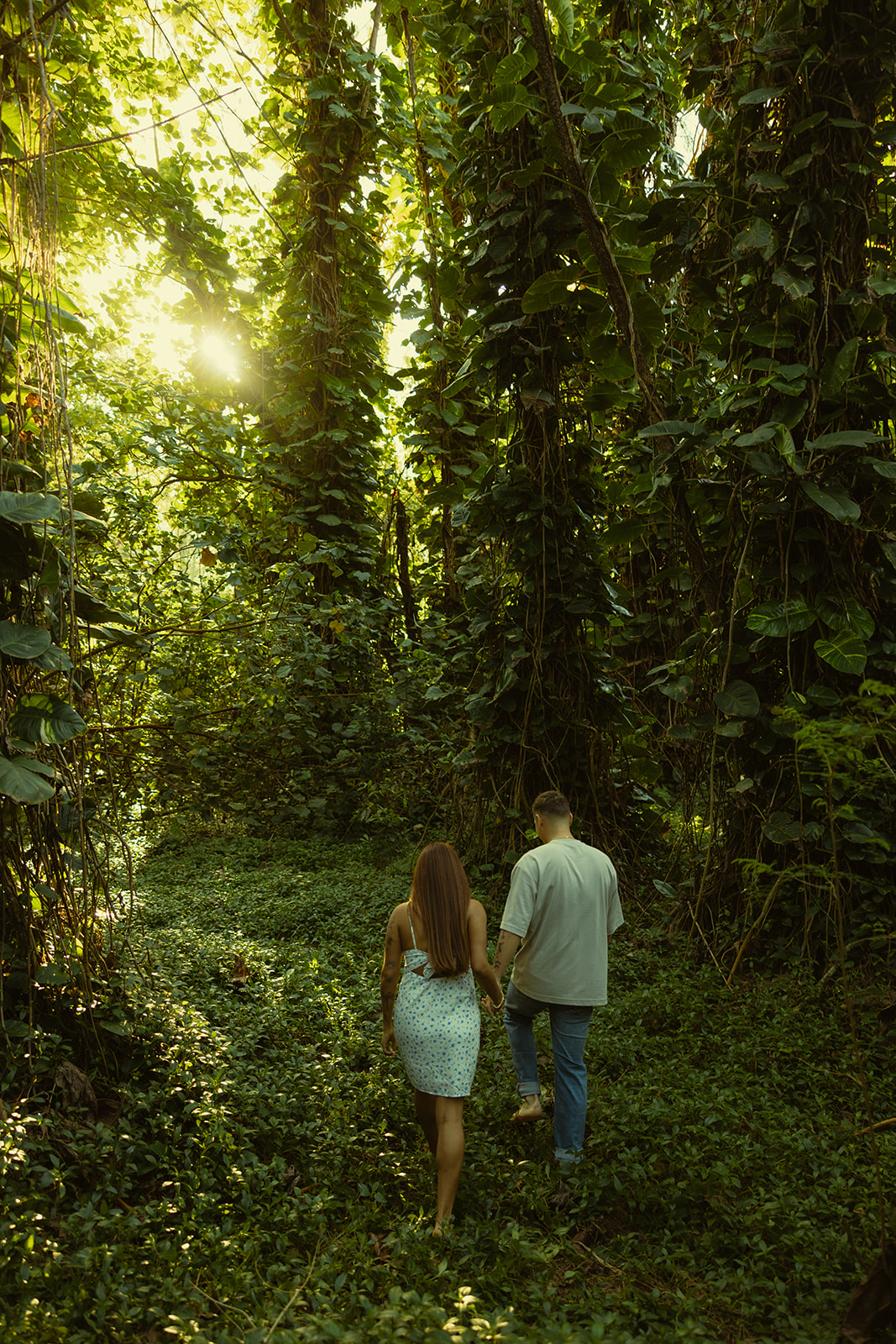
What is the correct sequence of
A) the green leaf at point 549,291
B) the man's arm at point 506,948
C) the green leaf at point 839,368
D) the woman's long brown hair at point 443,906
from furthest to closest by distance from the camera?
1. the green leaf at point 549,291
2. the green leaf at point 839,368
3. the man's arm at point 506,948
4. the woman's long brown hair at point 443,906

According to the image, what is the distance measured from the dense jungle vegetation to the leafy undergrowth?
2 centimetres

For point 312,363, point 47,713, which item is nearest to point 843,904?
point 47,713

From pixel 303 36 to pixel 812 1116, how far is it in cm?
948

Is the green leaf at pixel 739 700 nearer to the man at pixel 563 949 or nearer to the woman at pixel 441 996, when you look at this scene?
the man at pixel 563 949

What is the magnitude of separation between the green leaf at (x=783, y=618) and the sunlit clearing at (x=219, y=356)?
23.7ft

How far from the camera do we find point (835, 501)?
405 cm

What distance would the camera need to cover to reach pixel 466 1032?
2871 mm

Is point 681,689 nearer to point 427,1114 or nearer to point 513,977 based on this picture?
point 513,977

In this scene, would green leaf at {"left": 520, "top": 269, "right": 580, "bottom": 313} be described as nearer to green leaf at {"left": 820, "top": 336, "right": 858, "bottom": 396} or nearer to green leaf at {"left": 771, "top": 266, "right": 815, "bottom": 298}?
green leaf at {"left": 771, "top": 266, "right": 815, "bottom": 298}

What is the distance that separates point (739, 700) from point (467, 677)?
10.6ft

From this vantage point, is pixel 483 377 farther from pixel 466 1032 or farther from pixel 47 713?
pixel 466 1032

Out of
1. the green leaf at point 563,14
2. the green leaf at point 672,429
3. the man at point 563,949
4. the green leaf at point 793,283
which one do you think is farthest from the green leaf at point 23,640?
the green leaf at point 563,14

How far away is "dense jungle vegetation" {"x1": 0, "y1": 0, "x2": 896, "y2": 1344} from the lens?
2521mm

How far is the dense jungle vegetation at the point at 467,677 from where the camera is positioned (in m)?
2.52
